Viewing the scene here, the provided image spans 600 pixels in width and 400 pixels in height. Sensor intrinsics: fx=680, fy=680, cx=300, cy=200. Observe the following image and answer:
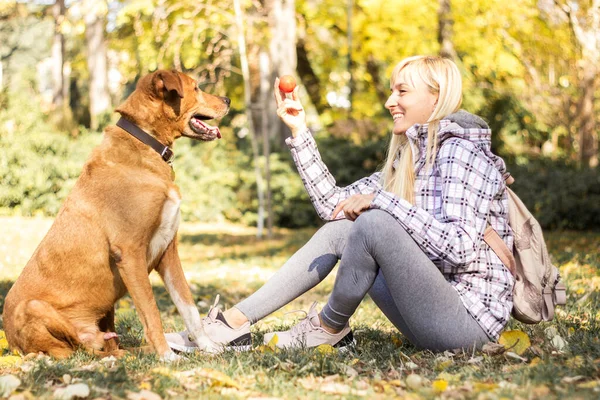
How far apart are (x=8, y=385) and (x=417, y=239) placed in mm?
1828

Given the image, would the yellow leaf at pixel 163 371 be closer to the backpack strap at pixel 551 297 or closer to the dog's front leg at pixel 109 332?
the dog's front leg at pixel 109 332

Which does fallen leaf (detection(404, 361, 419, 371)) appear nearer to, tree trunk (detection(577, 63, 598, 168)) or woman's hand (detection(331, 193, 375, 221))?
woman's hand (detection(331, 193, 375, 221))

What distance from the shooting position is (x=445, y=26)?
53.6 feet

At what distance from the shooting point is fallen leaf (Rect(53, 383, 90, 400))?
260cm

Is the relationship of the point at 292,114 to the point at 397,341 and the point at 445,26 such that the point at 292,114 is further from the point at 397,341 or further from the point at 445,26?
the point at 445,26

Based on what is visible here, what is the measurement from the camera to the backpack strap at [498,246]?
10.7ft

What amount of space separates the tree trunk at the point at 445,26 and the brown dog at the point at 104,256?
13.2m

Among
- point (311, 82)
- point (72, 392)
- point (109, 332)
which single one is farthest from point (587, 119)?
point (72, 392)

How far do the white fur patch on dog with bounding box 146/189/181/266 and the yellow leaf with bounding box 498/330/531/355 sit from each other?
72.1 inches

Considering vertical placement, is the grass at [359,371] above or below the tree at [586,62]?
below

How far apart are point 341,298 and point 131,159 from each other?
4.60ft

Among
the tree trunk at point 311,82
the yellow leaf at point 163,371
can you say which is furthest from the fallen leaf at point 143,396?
the tree trunk at point 311,82

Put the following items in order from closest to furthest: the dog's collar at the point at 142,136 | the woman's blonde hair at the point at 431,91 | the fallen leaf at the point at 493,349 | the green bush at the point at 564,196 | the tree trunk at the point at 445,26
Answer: the fallen leaf at the point at 493,349 < the woman's blonde hair at the point at 431,91 < the dog's collar at the point at 142,136 < the green bush at the point at 564,196 < the tree trunk at the point at 445,26

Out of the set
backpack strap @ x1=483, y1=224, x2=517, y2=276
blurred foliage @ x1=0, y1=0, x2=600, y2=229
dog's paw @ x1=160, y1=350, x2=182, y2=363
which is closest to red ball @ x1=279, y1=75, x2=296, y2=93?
backpack strap @ x1=483, y1=224, x2=517, y2=276
